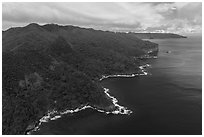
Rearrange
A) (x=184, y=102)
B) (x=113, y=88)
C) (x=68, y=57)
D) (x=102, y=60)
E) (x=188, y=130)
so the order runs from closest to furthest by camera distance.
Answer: (x=188, y=130) → (x=184, y=102) → (x=113, y=88) → (x=68, y=57) → (x=102, y=60)

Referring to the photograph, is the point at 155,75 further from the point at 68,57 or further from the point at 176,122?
the point at 176,122

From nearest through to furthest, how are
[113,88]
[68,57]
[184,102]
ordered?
[184,102] < [113,88] < [68,57]

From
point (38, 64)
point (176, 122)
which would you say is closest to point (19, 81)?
point (38, 64)

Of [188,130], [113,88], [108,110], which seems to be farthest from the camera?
[113,88]

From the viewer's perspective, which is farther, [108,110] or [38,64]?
[38,64]

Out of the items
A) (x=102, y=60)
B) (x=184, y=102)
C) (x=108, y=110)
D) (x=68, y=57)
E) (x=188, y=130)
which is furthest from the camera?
(x=102, y=60)

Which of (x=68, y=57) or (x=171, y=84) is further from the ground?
(x=68, y=57)

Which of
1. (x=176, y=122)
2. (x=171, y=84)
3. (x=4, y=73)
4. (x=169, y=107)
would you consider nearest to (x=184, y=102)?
(x=169, y=107)

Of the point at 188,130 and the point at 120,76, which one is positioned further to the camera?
the point at 120,76

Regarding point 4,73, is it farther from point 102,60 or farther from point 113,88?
point 102,60
